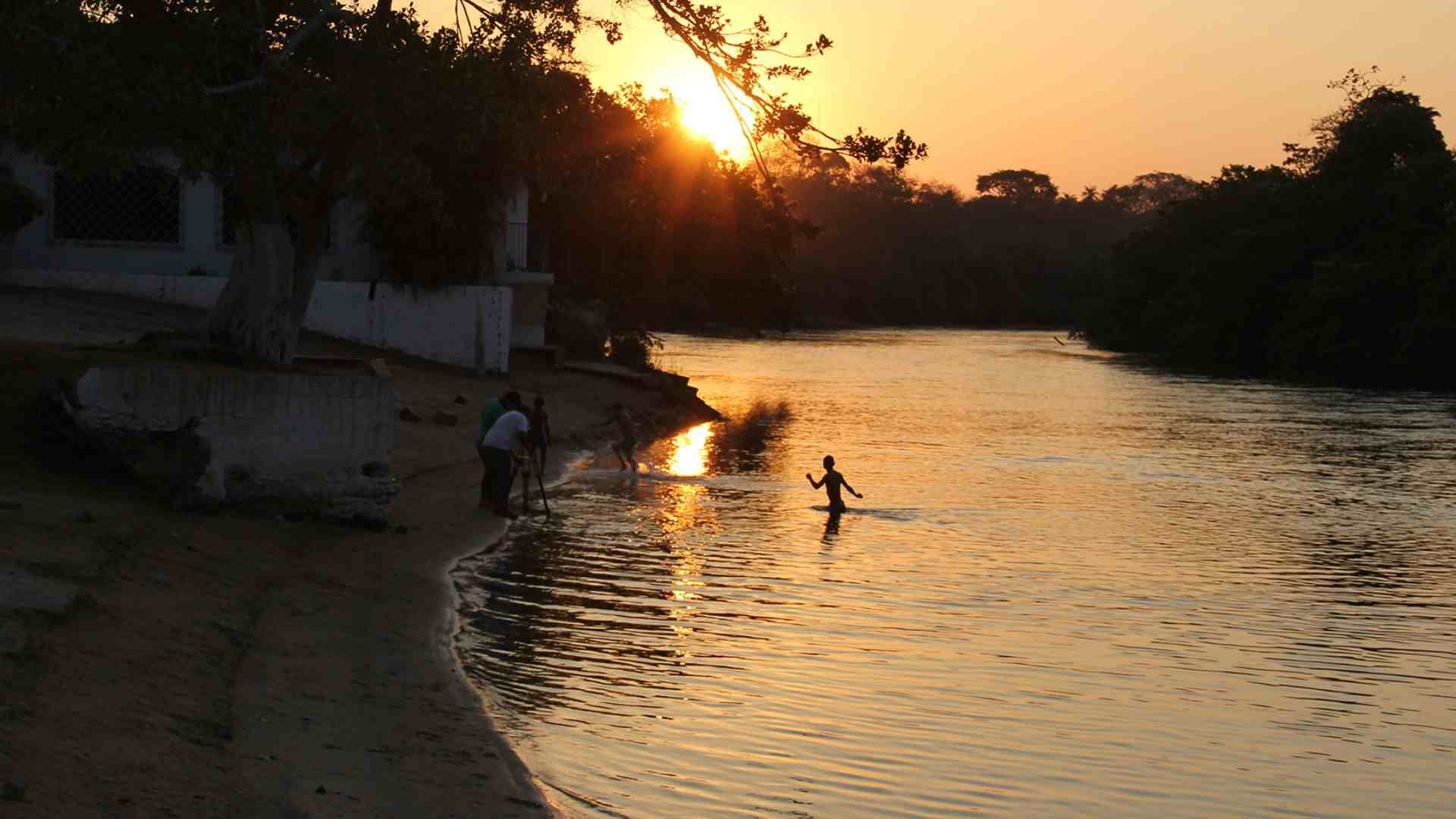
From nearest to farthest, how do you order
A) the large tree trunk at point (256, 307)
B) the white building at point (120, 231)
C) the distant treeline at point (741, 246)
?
the large tree trunk at point (256, 307), the distant treeline at point (741, 246), the white building at point (120, 231)

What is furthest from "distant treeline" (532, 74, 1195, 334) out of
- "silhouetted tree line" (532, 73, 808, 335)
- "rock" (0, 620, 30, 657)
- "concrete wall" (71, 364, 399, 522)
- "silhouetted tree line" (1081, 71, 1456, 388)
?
"silhouetted tree line" (1081, 71, 1456, 388)

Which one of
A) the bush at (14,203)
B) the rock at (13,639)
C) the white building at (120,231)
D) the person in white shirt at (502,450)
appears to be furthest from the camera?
the white building at (120,231)

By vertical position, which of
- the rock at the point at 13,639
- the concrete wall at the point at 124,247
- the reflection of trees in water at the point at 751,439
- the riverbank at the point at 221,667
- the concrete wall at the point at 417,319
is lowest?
the reflection of trees in water at the point at 751,439

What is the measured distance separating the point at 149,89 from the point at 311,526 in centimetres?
419

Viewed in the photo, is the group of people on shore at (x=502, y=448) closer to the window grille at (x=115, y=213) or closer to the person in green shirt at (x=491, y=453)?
the person in green shirt at (x=491, y=453)

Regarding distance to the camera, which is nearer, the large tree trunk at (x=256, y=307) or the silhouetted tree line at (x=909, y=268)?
the large tree trunk at (x=256, y=307)

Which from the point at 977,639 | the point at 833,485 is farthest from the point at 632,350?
the point at 977,639

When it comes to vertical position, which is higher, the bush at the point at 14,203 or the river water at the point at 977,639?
the bush at the point at 14,203

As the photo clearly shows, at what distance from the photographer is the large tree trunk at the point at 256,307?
17.7 metres

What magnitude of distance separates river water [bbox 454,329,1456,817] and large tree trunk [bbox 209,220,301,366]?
341cm

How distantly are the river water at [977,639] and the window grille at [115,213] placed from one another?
41.2 ft

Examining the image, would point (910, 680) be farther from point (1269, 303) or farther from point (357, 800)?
point (1269, 303)

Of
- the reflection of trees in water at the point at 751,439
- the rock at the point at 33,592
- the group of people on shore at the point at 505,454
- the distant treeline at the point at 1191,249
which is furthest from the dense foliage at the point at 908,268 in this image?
the rock at the point at 33,592

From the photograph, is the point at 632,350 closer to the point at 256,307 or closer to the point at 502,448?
the point at 502,448
